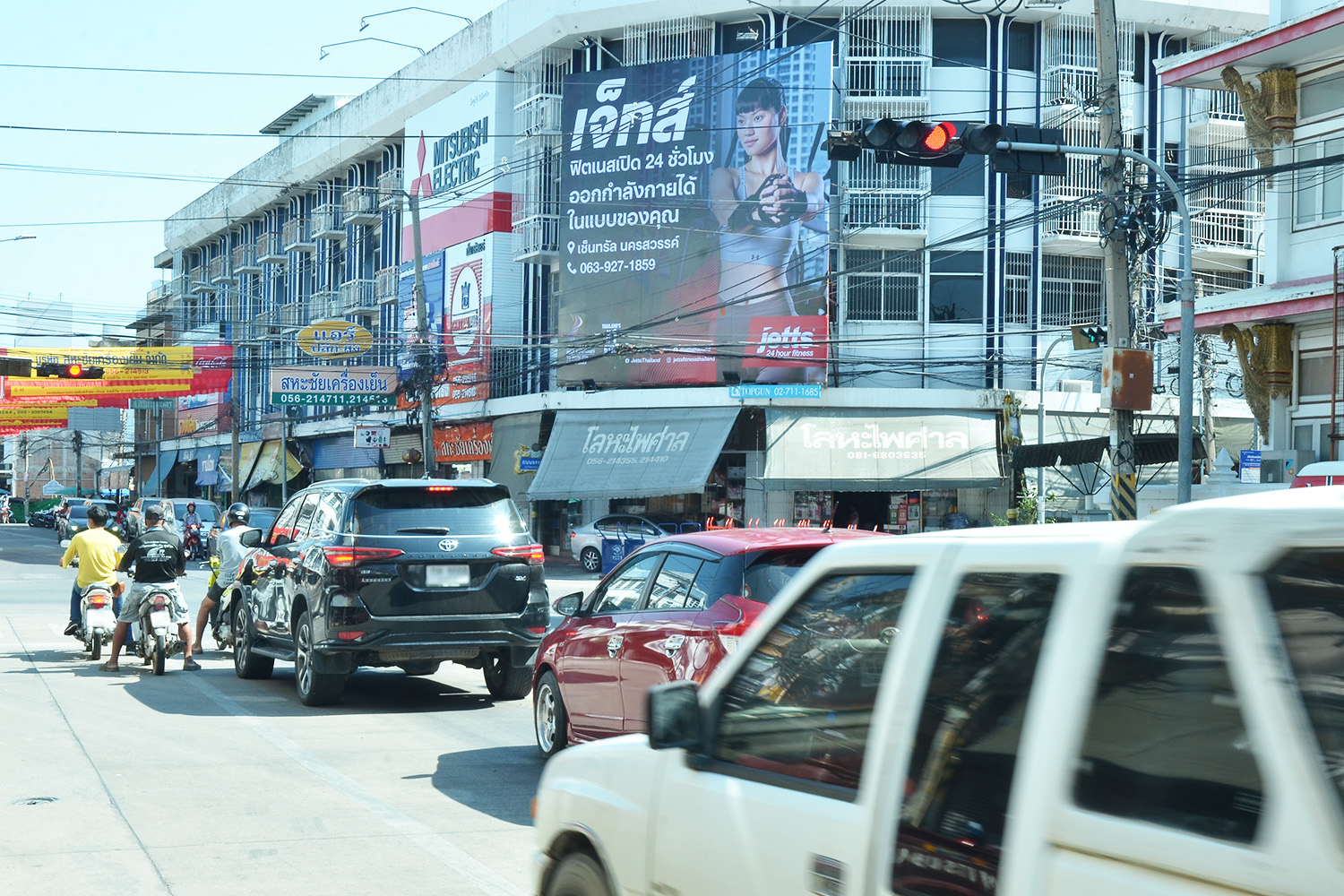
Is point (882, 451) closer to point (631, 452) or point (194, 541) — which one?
point (631, 452)

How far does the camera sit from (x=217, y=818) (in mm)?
7855

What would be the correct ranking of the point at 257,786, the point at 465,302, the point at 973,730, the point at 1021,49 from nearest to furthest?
the point at 973,730
the point at 257,786
the point at 1021,49
the point at 465,302

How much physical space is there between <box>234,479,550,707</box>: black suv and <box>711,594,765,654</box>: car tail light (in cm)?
393

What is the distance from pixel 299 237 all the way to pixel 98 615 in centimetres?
4841

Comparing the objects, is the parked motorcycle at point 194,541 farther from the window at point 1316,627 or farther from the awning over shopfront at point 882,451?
the window at point 1316,627

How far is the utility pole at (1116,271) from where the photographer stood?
53.0 feet

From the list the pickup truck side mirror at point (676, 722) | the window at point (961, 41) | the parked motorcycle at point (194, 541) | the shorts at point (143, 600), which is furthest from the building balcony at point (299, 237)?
the pickup truck side mirror at point (676, 722)

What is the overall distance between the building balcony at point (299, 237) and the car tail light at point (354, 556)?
4966 centimetres

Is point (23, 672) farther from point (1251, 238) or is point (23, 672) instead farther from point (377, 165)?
point (377, 165)

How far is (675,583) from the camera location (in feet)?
28.2

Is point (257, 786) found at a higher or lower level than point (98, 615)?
lower

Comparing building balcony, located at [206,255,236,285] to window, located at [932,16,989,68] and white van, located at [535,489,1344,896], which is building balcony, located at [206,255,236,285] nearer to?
window, located at [932,16,989,68]

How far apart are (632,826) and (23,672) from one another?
39.8ft

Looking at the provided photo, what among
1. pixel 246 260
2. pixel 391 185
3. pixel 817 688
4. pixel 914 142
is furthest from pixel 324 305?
pixel 817 688
